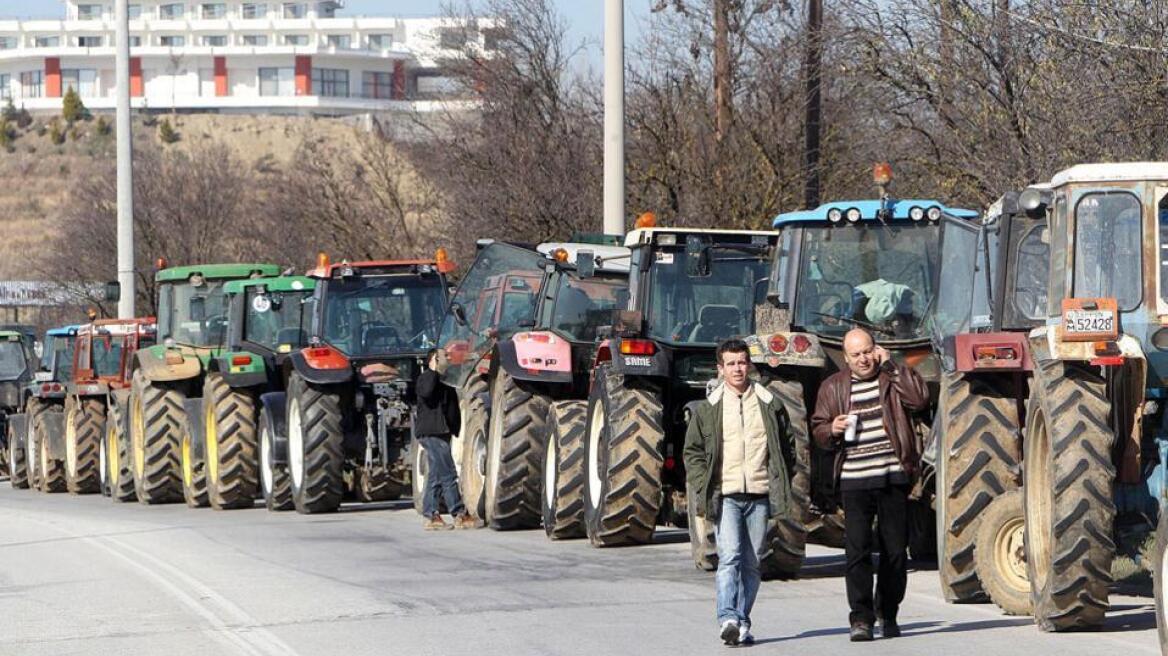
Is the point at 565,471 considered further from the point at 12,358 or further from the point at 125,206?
the point at 12,358

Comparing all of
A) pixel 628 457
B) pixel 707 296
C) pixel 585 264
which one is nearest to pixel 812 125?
pixel 585 264

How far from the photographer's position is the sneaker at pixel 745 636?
11.5 m

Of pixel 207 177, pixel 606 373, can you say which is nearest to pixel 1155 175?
pixel 606 373

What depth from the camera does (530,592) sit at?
1439cm

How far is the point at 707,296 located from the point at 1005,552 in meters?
5.61

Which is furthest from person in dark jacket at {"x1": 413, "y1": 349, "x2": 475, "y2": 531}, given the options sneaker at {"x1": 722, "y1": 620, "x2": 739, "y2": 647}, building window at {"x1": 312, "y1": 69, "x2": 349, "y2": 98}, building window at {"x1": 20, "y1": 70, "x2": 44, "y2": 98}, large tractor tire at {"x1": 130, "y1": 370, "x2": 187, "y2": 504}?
building window at {"x1": 20, "y1": 70, "x2": 44, "y2": 98}

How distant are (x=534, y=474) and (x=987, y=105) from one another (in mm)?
6350

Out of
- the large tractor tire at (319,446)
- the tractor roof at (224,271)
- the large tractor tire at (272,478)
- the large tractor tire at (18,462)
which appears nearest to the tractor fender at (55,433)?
the large tractor tire at (18,462)

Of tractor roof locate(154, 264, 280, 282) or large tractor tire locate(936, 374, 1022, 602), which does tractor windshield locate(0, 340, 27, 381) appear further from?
large tractor tire locate(936, 374, 1022, 602)

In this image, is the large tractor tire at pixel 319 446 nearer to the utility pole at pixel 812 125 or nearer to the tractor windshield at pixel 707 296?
the tractor windshield at pixel 707 296

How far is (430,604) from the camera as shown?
45.5 feet

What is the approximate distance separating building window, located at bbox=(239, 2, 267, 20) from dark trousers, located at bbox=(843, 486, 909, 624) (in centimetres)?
14877

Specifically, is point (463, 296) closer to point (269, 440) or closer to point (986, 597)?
point (269, 440)

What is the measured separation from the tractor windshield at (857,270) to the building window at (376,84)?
13951 cm
